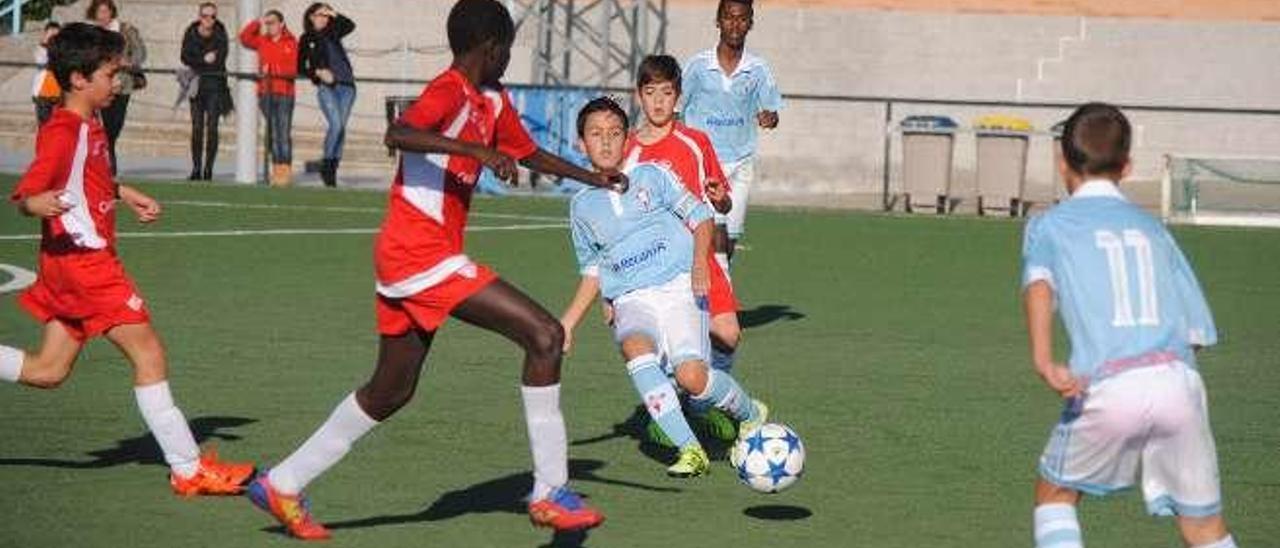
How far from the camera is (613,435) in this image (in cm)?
1191

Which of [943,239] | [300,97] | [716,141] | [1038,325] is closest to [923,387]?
[716,141]

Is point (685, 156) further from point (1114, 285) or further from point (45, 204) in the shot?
point (1114, 285)

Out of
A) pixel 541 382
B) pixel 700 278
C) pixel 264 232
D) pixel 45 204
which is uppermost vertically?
pixel 45 204

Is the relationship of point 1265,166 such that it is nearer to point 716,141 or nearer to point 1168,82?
point 1168,82

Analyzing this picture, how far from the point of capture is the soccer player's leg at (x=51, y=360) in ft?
33.1

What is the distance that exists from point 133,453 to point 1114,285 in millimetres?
5164

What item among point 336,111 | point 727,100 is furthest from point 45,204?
point 336,111

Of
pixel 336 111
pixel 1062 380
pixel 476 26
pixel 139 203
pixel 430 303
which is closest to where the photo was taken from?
pixel 1062 380

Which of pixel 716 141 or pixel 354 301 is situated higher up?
pixel 716 141

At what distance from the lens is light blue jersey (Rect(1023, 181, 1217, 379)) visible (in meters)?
7.23

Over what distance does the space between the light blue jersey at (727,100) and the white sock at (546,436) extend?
6.55 metres

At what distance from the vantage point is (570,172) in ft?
29.8

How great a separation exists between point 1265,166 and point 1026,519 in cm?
2430

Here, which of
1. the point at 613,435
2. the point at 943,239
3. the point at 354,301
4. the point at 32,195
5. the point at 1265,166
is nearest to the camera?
the point at 32,195
